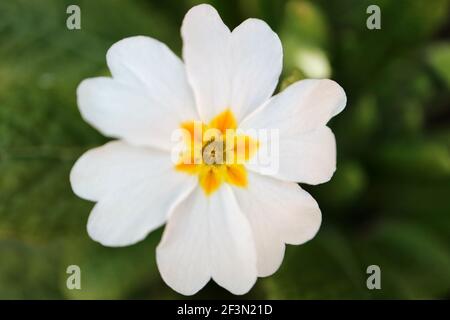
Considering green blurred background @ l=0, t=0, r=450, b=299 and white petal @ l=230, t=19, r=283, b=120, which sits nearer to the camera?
white petal @ l=230, t=19, r=283, b=120

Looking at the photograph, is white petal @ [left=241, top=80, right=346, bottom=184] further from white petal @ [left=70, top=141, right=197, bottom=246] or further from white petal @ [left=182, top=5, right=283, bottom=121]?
white petal @ [left=70, top=141, right=197, bottom=246]

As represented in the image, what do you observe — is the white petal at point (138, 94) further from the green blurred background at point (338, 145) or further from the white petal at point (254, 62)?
the green blurred background at point (338, 145)

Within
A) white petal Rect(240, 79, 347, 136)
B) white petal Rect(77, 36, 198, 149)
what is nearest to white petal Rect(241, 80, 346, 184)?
white petal Rect(240, 79, 347, 136)

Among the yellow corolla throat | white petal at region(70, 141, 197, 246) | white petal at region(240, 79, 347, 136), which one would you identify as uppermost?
white petal at region(240, 79, 347, 136)

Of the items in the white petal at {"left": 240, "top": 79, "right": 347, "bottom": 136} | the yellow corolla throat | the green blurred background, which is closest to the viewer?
the white petal at {"left": 240, "top": 79, "right": 347, "bottom": 136}

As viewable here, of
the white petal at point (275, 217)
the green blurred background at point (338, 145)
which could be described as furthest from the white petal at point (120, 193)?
the green blurred background at point (338, 145)

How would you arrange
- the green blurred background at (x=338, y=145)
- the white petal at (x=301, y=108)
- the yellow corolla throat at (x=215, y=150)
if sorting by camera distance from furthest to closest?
the green blurred background at (x=338, y=145), the yellow corolla throat at (x=215, y=150), the white petal at (x=301, y=108)
